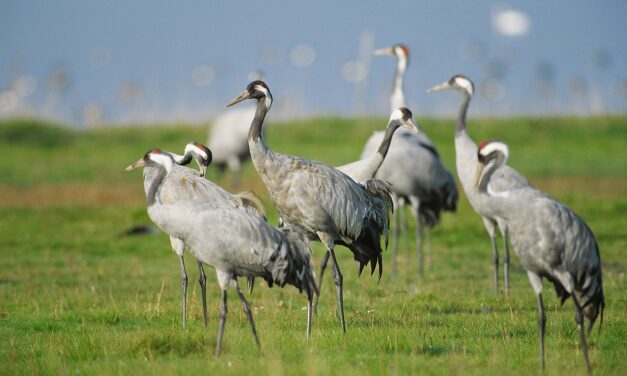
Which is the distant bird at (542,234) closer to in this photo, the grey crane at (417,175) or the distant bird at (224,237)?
the distant bird at (224,237)

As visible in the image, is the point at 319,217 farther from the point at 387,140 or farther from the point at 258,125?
the point at 387,140

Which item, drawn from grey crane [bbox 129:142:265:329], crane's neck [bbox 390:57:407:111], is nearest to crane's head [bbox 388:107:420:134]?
grey crane [bbox 129:142:265:329]

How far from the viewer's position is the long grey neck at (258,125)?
8695 millimetres

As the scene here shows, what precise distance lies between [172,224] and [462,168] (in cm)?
460

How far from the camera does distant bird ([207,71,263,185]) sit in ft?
78.0

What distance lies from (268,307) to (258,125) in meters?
2.03

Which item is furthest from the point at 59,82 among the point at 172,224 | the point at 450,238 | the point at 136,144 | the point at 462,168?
the point at 172,224

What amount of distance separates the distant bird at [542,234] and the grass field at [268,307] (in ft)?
1.88

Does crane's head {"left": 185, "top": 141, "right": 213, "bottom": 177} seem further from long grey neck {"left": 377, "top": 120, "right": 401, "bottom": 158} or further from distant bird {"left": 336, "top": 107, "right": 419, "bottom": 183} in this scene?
long grey neck {"left": 377, "top": 120, "right": 401, "bottom": 158}

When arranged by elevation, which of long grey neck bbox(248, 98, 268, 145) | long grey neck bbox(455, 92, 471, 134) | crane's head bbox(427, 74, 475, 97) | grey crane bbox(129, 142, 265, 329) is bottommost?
grey crane bbox(129, 142, 265, 329)

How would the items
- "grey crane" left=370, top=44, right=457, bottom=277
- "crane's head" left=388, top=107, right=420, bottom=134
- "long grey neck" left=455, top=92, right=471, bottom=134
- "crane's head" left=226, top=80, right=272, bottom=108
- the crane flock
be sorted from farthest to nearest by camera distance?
"grey crane" left=370, top=44, right=457, bottom=277 < "long grey neck" left=455, top=92, right=471, bottom=134 < "crane's head" left=388, top=107, right=420, bottom=134 < "crane's head" left=226, top=80, right=272, bottom=108 < the crane flock

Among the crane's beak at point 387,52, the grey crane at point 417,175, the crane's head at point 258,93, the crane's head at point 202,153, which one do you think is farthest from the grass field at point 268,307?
the crane's beak at point 387,52

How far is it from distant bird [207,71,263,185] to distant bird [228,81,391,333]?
14.5 m

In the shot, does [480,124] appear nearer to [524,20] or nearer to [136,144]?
[524,20]
